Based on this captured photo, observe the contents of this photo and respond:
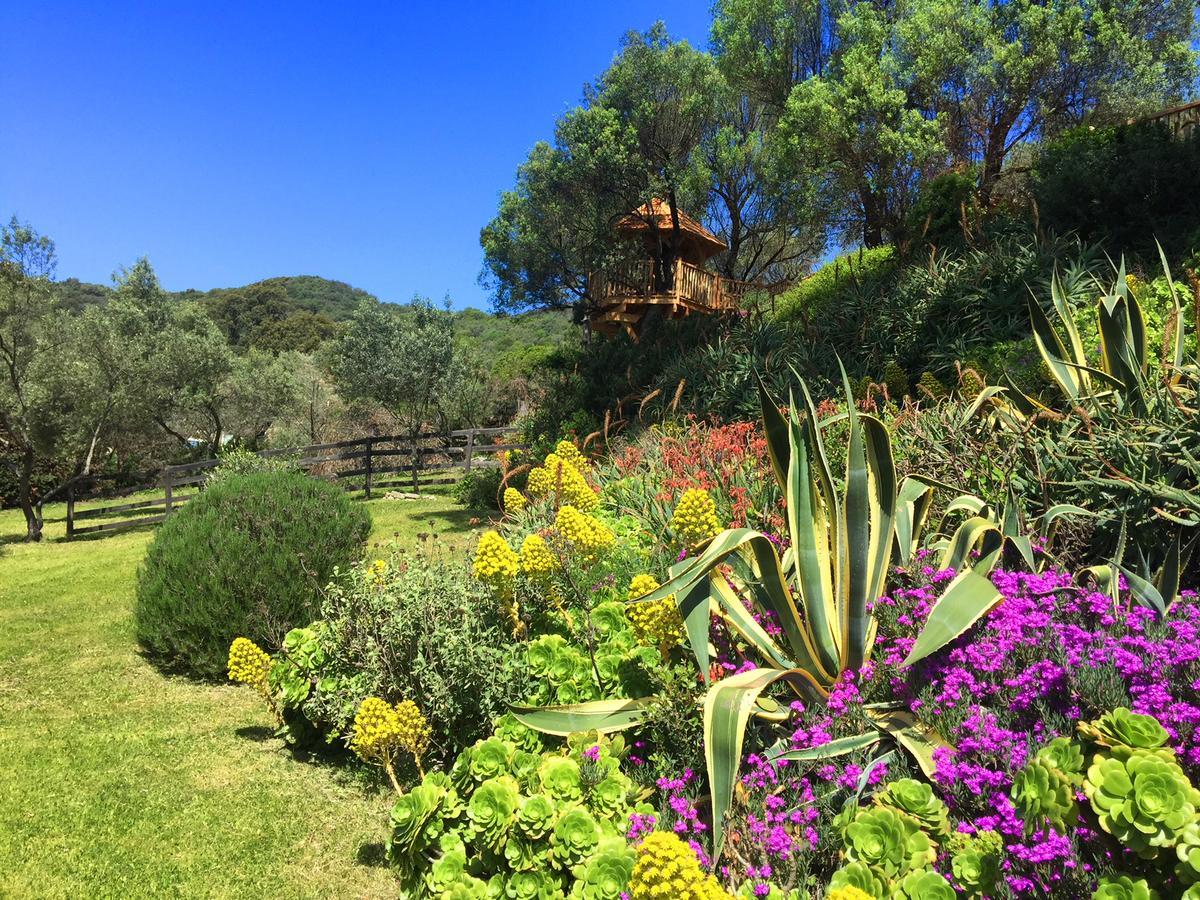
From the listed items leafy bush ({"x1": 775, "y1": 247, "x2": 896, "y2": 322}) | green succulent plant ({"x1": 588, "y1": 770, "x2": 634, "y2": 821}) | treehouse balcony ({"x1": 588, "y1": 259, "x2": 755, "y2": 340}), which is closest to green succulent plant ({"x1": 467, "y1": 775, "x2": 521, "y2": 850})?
green succulent plant ({"x1": 588, "y1": 770, "x2": 634, "y2": 821})

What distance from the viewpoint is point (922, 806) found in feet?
6.05

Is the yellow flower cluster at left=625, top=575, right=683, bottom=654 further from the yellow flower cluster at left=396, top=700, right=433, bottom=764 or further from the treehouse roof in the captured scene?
the treehouse roof

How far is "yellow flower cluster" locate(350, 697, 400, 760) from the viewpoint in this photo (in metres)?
2.71

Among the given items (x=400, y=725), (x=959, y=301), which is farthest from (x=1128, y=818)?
(x=959, y=301)

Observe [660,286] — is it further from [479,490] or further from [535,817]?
[535,817]

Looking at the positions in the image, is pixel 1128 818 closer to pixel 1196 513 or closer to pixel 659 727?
pixel 659 727

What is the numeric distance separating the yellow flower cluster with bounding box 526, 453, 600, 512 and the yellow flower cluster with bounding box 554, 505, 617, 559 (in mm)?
485

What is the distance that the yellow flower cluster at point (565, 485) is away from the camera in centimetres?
410

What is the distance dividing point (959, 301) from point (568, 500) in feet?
17.4

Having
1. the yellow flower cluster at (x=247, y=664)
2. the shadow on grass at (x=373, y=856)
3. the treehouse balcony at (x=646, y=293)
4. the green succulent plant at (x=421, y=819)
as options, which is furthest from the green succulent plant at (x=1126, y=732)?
the treehouse balcony at (x=646, y=293)

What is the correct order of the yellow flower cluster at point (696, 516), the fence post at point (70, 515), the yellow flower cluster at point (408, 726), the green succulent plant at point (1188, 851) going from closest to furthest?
1. the green succulent plant at point (1188, 851)
2. the yellow flower cluster at point (408, 726)
3. the yellow flower cluster at point (696, 516)
4. the fence post at point (70, 515)

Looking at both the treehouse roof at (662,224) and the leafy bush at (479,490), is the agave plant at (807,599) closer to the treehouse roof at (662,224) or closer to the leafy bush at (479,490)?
the leafy bush at (479,490)

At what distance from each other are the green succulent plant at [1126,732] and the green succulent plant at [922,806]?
0.42 meters

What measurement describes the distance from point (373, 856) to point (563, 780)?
129 cm
